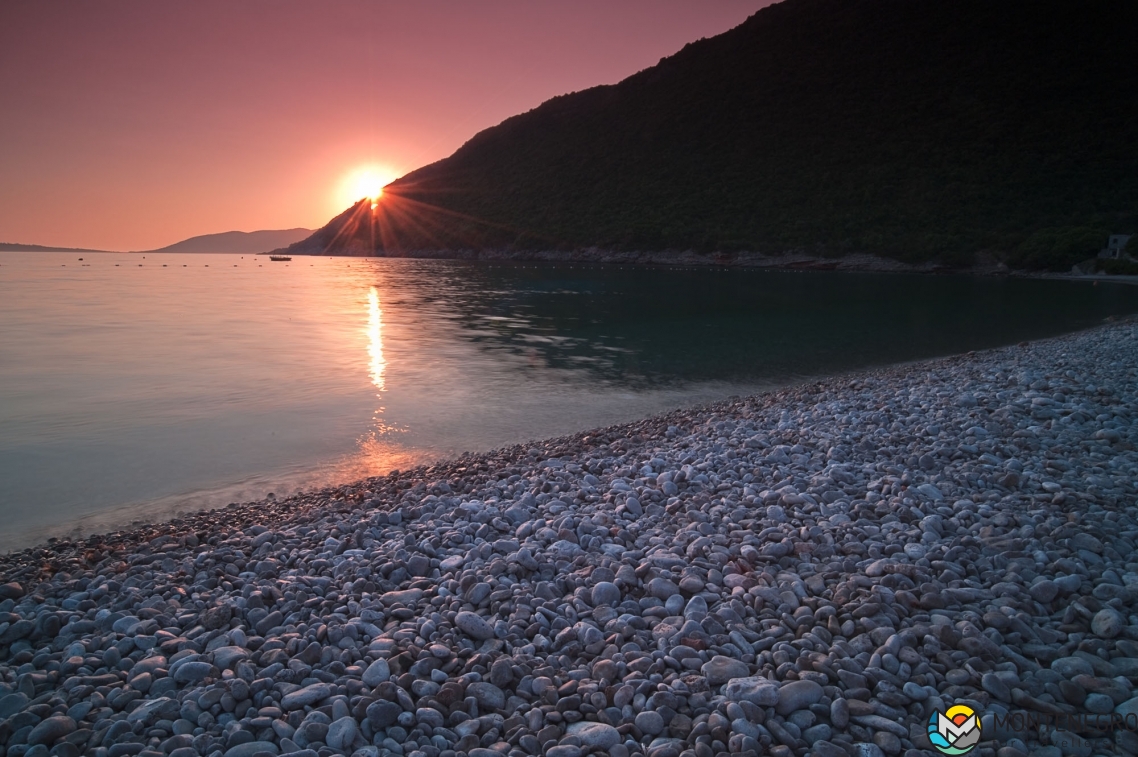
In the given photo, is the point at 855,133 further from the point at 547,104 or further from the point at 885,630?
the point at 885,630

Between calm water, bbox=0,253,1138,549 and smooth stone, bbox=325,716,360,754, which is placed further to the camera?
calm water, bbox=0,253,1138,549

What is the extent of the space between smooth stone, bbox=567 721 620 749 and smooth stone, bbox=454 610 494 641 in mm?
986

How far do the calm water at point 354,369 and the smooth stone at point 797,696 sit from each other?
6.74 meters

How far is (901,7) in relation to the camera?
98.4 m

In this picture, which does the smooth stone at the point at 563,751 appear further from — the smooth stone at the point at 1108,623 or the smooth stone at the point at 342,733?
the smooth stone at the point at 1108,623

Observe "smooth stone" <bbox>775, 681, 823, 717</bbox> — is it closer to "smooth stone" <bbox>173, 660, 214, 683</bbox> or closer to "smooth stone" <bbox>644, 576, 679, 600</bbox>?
"smooth stone" <bbox>644, 576, 679, 600</bbox>

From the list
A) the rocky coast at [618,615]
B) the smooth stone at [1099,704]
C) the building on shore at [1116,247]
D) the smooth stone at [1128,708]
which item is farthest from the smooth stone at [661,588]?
the building on shore at [1116,247]

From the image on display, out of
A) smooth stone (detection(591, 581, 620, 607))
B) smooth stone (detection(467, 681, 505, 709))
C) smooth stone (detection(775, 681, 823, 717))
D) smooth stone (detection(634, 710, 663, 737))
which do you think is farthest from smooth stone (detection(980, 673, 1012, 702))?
smooth stone (detection(467, 681, 505, 709))

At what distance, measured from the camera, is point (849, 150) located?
81.2 meters

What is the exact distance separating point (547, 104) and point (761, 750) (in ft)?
457

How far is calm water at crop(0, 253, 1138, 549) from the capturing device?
356 inches

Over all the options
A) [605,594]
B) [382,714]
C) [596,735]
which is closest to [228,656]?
[382,714]

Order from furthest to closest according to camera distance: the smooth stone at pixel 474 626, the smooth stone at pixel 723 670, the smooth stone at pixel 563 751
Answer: the smooth stone at pixel 474 626, the smooth stone at pixel 723 670, the smooth stone at pixel 563 751

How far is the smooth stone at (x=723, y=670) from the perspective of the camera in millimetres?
3652
